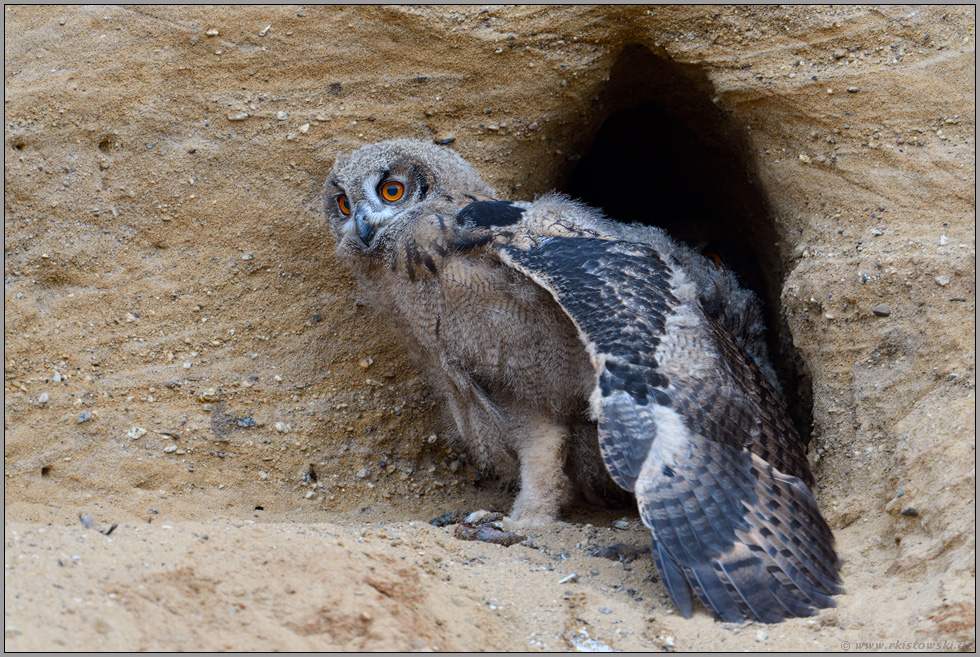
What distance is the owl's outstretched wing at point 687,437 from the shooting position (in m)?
3.18

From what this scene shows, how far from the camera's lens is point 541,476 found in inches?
173

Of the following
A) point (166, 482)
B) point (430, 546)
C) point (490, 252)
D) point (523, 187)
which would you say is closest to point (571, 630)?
point (430, 546)

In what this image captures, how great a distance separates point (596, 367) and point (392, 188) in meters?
1.73

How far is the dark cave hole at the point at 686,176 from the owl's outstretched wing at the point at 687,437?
1.26 meters

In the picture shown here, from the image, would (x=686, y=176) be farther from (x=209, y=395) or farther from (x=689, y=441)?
(x=209, y=395)

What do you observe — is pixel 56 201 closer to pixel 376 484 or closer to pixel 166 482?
pixel 166 482

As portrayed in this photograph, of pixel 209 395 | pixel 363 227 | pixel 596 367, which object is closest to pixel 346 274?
pixel 363 227

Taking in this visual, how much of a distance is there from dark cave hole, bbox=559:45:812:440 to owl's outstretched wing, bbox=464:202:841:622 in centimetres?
126

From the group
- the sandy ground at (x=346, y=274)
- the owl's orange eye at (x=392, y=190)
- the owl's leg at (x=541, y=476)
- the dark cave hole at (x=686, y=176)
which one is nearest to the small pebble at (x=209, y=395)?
the sandy ground at (x=346, y=274)

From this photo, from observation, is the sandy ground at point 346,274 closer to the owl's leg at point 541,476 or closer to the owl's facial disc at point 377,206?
the owl's leg at point 541,476

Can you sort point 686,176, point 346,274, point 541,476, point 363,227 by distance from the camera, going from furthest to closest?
point 686,176 → point 346,274 → point 363,227 → point 541,476

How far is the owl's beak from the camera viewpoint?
182 inches

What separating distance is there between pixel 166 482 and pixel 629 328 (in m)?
2.51

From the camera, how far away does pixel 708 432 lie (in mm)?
3576
